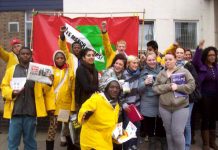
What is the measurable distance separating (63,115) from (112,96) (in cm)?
139

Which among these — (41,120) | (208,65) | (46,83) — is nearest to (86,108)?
(46,83)

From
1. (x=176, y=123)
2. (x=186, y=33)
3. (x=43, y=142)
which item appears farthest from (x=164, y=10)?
(x=176, y=123)

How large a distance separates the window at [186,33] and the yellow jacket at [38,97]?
660cm

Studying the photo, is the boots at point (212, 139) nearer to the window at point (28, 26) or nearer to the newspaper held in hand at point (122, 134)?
the newspaper held in hand at point (122, 134)

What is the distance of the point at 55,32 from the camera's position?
361 inches

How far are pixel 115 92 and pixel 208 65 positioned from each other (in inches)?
103

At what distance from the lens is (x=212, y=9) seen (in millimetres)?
11203

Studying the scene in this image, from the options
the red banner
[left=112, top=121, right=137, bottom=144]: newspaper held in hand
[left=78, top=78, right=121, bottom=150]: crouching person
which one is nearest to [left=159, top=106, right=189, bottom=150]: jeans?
[left=112, top=121, right=137, bottom=144]: newspaper held in hand

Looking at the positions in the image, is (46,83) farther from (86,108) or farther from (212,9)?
(212,9)

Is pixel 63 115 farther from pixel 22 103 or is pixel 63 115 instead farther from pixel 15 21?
pixel 15 21

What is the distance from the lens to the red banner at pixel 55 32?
909cm

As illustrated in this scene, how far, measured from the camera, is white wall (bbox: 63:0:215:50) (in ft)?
36.1

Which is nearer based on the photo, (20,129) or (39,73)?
(39,73)

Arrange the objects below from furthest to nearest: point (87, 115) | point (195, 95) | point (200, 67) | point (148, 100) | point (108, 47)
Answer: point (108, 47) → point (200, 67) → point (195, 95) → point (148, 100) → point (87, 115)
